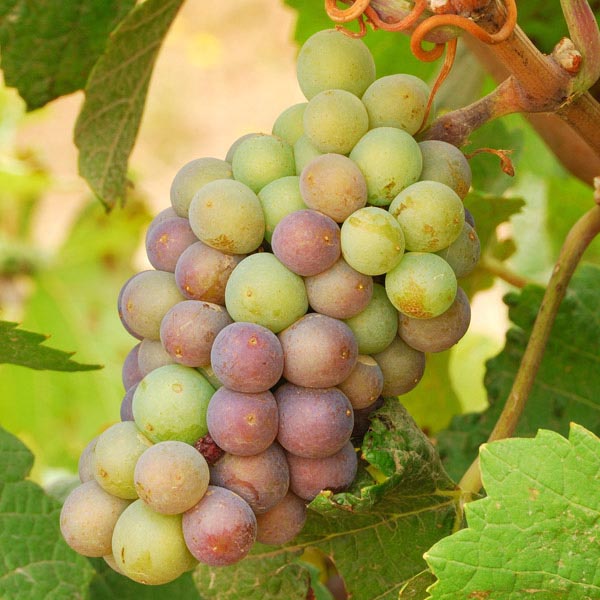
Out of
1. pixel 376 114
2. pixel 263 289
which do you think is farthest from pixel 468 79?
pixel 263 289

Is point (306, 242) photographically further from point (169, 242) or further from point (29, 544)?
point (29, 544)

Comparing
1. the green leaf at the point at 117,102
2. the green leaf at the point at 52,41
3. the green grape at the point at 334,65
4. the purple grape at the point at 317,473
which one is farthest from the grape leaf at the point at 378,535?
the green leaf at the point at 52,41

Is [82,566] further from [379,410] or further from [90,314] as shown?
[90,314]

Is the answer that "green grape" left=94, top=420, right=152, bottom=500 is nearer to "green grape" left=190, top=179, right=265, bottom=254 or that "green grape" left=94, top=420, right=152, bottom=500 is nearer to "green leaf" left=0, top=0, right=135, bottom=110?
"green grape" left=190, top=179, right=265, bottom=254

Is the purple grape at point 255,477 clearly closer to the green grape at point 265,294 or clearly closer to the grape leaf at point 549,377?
the green grape at point 265,294

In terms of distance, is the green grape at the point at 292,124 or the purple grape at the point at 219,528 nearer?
the purple grape at the point at 219,528
